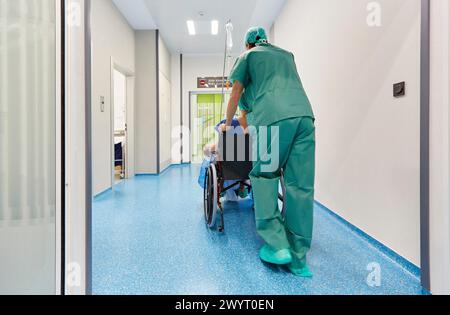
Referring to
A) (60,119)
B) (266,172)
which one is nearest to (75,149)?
(60,119)

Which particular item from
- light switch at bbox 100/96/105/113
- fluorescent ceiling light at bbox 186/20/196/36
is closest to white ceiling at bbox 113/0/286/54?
fluorescent ceiling light at bbox 186/20/196/36

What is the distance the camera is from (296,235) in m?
1.47

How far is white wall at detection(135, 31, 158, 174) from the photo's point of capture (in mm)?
4848

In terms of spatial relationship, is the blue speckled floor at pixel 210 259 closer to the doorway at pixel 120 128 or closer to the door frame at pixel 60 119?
the door frame at pixel 60 119

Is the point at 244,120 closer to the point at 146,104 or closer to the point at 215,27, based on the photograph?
the point at 146,104

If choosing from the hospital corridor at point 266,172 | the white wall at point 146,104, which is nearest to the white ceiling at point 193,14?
the white wall at point 146,104

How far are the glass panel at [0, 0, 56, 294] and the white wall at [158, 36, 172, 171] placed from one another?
4.29 meters

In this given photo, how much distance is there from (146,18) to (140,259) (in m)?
4.10

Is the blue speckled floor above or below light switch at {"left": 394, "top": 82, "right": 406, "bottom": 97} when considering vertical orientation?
below

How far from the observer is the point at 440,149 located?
111cm

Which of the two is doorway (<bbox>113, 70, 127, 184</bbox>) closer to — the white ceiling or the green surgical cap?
the white ceiling

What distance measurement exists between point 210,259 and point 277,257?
1.31ft
